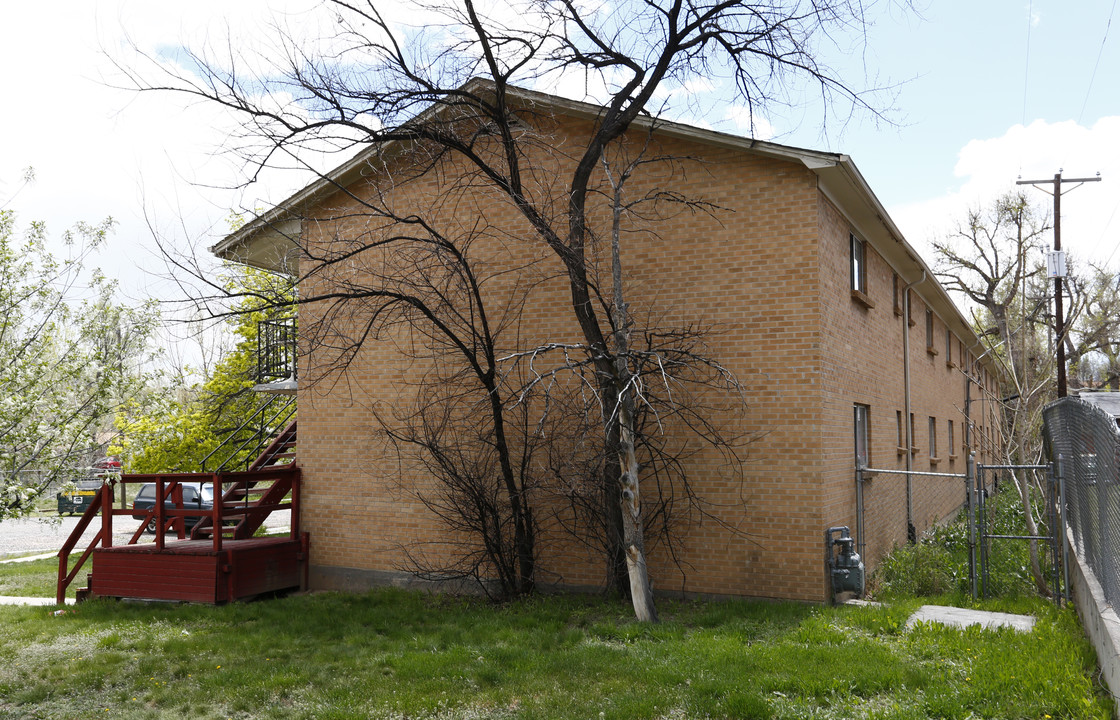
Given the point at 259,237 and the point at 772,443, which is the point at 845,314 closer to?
the point at 772,443

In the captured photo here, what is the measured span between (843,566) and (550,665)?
160 inches

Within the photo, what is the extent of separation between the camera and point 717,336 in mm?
10383

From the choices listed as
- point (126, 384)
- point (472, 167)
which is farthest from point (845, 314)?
point (126, 384)

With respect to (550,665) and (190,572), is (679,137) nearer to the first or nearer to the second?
(550,665)

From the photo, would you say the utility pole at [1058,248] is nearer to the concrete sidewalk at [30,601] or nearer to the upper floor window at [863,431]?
the upper floor window at [863,431]

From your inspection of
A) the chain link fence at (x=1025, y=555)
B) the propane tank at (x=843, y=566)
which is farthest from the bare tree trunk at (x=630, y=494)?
the chain link fence at (x=1025, y=555)

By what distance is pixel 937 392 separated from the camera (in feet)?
68.0

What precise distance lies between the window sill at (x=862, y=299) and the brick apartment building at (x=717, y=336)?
50mm

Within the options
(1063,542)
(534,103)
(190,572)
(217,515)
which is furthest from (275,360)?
(1063,542)

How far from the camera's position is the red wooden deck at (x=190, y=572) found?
35.5ft

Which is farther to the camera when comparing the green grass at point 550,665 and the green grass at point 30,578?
the green grass at point 30,578

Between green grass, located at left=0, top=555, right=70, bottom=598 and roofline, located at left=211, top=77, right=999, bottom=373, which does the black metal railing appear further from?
green grass, located at left=0, top=555, right=70, bottom=598

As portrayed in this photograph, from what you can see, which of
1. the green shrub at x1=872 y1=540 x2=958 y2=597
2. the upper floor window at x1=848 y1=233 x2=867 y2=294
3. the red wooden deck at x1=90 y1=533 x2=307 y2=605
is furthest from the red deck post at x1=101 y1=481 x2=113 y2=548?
the upper floor window at x1=848 y1=233 x2=867 y2=294

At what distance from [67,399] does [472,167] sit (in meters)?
5.72
